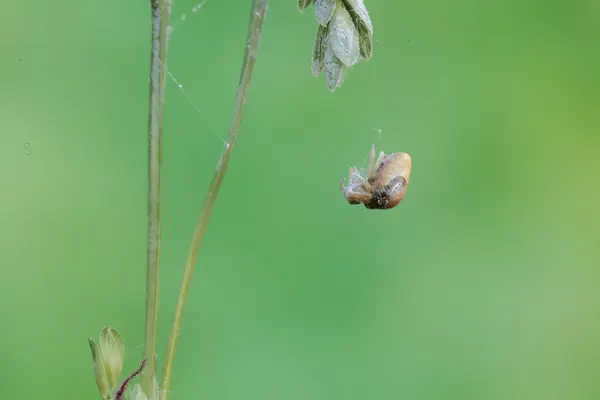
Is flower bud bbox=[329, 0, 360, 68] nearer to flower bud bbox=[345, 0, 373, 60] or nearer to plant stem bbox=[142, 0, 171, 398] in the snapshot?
flower bud bbox=[345, 0, 373, 60]

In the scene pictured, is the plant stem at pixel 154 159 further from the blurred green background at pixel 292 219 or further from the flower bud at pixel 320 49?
the blurred green background at pixel 292 219

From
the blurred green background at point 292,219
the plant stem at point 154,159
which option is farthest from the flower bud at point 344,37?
the blurred green background at point 292,219

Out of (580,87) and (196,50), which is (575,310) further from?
(196,50)

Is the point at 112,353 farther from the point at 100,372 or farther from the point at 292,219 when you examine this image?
the point at 292,219

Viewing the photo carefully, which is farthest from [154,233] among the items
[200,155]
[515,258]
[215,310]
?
[515,258]

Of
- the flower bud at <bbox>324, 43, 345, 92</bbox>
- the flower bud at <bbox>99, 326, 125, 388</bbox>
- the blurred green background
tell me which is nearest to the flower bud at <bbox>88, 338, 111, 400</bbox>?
the flower bud at <bbox>99, 326, 125, 388</bbox>

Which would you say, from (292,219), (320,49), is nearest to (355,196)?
(320,49)
